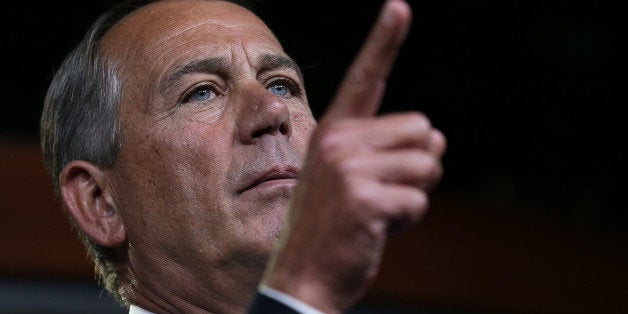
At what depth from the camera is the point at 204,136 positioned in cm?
180

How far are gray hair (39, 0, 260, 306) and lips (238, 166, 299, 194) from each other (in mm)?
349

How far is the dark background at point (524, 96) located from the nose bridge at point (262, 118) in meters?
2.30

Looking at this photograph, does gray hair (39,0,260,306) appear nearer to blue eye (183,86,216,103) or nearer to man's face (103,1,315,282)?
man's face (103,1,315,282)

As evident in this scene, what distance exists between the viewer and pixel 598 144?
4270 mm

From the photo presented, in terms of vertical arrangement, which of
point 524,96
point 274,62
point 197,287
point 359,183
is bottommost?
point 524,96

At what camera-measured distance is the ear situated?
1.92m

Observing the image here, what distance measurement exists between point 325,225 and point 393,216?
3.5 inches

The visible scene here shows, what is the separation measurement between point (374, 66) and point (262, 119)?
632 millimetres

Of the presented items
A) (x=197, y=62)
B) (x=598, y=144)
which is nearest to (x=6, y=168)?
(x=197, y=62)

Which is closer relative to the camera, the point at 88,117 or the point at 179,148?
the point at 179,148

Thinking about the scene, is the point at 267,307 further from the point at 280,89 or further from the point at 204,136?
the point at 280,89

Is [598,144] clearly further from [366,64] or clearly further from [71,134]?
[366,64]

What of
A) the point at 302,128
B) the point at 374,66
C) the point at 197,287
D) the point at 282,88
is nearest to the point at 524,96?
the point at 282,88

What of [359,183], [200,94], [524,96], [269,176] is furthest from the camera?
[524,96]
